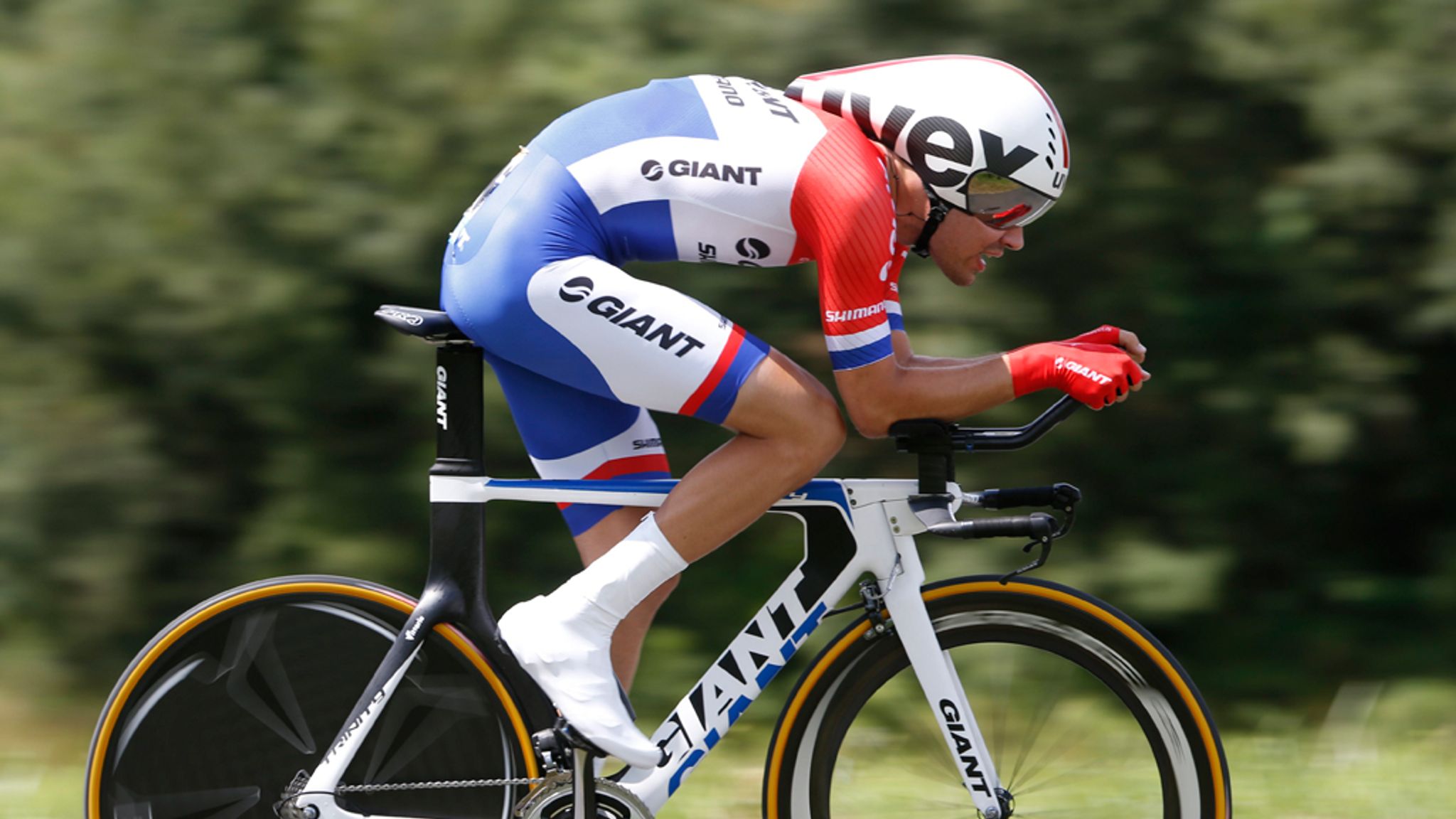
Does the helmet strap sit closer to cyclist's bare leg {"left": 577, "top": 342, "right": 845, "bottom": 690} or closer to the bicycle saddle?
cyclist's bare leg {"left": 577, "top": 342, "right": 845, "bottom": 690}

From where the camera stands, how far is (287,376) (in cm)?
471

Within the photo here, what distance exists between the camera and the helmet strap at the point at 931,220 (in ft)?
9.30

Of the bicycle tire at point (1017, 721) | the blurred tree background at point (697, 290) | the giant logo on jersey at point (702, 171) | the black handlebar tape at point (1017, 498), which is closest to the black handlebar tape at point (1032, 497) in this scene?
the black handlebar tape at point (1017, 498)

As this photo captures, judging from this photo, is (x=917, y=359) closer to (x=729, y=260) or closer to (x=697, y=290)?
(x=729, y=260)

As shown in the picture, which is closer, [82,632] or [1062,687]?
[1062,687]

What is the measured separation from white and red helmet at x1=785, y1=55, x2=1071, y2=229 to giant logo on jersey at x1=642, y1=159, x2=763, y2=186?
0.26 m

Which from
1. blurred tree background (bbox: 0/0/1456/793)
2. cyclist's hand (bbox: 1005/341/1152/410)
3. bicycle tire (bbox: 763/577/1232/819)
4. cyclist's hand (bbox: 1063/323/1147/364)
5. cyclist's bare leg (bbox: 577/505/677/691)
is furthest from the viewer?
blurred tree background (bbox: 0/0/1456/793)

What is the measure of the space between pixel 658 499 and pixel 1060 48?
2194 mm

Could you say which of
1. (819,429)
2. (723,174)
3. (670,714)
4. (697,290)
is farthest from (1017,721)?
(697,290)

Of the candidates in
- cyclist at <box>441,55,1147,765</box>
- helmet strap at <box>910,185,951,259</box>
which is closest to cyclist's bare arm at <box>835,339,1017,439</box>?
cyclist at <box>441,55,1147,765</box>

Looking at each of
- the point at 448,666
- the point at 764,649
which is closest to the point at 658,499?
the point at 764,649

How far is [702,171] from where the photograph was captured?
2758 millimetres

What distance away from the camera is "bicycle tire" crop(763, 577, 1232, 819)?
2875 millimetres

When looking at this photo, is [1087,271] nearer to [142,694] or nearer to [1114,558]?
[1114,558]
